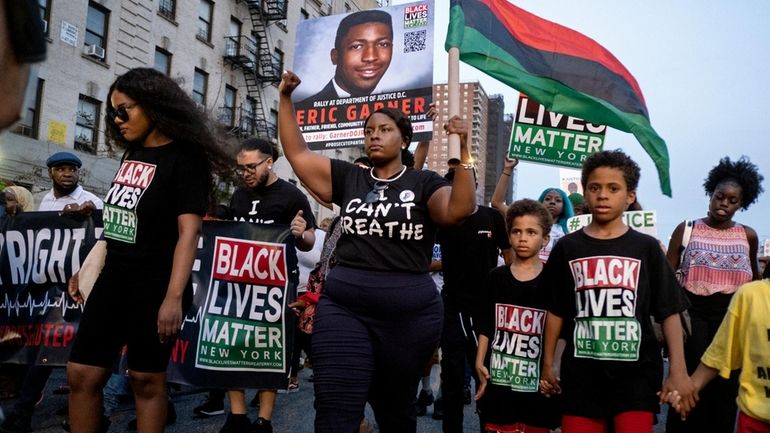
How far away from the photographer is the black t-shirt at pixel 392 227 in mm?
3049

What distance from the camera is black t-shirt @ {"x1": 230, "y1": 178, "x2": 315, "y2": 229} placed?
509cm

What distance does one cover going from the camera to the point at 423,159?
512 centimetres

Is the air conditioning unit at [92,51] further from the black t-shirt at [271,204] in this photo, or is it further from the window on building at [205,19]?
the black t-shirt at [271,204]

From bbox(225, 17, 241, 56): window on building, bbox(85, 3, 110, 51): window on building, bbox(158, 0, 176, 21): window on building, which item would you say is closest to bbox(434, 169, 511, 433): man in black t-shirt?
Result: bbox(85, 3, 110, 51): window on building

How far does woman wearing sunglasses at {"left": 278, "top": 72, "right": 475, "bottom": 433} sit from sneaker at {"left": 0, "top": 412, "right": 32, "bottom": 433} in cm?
290

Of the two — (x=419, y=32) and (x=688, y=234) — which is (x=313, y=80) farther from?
(x=688, y=234)

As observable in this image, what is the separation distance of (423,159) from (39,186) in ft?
53.9

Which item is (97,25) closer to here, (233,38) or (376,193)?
(233,38)

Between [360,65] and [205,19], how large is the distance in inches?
648

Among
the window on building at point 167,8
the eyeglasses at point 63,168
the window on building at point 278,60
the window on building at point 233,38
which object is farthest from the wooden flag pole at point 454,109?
the window on building at point 278,60

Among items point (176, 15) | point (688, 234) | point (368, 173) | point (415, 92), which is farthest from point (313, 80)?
point (176, 15)

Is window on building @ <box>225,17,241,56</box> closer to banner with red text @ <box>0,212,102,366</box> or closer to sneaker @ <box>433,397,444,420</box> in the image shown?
banner with red text @ <box>0,212,102,366</box>

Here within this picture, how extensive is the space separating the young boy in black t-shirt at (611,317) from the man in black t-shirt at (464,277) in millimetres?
1477

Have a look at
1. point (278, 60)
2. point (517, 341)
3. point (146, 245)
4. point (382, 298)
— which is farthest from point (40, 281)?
point (278, 60)
